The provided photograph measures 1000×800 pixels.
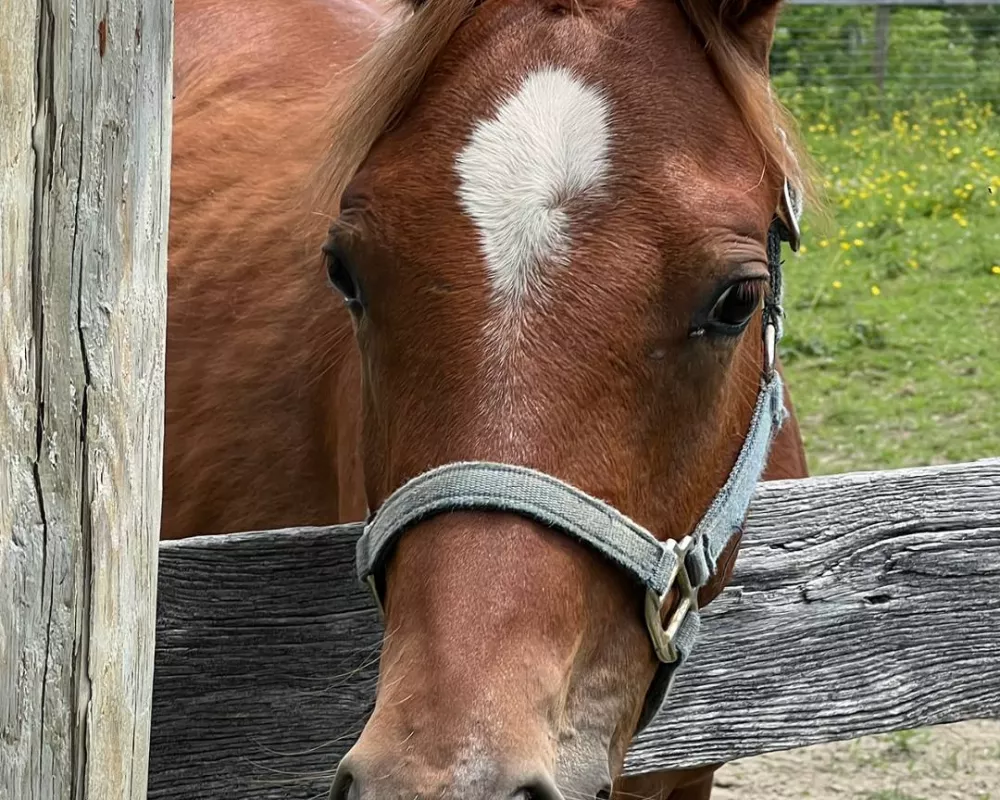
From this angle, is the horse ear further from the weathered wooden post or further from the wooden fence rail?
the weathered wooden post

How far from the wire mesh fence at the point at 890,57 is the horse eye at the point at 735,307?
33.8ft

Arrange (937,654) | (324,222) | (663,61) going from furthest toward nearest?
(324,222), (937,654), (663,61)

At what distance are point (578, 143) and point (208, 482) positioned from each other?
1382 mm

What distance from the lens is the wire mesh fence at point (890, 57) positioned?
11.5 metres

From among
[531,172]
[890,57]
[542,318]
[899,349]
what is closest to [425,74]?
[531,172]

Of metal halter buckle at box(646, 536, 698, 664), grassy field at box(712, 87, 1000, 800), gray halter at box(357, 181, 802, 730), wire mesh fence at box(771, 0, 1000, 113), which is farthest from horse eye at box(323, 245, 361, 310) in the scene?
wire mesh fence at box(771, 0, 1000, 113)

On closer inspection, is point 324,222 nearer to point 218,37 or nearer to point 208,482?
point 208,482

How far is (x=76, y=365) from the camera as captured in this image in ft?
3.93

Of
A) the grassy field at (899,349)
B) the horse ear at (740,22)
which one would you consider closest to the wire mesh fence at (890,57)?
the grassy field at (899,349)

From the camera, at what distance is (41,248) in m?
1.16

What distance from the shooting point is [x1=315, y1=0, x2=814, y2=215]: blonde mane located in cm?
171

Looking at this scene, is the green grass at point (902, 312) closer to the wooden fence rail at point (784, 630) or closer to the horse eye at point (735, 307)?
the wooden fence rail at point (784, 630)

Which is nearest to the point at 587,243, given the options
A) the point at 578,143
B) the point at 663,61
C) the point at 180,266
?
the point at 578,143

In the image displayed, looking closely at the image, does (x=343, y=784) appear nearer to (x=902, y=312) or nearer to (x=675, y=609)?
(x=675, y=609)
